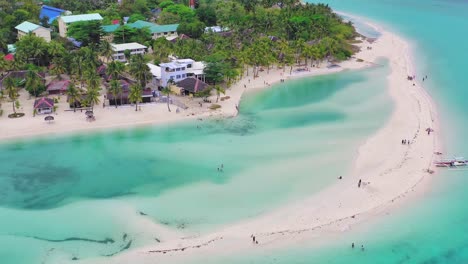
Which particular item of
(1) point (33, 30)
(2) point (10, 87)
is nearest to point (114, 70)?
(2) point (10, 87)

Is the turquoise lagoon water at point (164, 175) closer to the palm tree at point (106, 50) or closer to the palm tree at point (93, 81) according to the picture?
the palm tree at point (93, 81)

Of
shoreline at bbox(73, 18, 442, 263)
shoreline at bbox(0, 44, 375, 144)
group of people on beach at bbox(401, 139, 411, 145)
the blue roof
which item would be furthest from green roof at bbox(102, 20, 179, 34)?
group of people on beach at bbox(401, 139, 411, 145)

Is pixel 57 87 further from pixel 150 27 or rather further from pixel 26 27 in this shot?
pixel 150 27

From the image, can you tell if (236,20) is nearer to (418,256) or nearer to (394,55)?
(394,55)

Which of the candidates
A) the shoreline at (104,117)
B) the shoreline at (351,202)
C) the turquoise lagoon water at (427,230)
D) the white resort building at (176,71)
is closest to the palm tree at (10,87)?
the shoreline at (104,117)

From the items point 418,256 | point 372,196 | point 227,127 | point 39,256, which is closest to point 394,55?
point 227,127

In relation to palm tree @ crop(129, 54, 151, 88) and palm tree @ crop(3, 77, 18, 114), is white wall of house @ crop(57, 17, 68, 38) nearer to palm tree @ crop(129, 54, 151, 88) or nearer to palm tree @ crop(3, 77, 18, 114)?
palm tree @ crop(129, 54, 151, 88)
